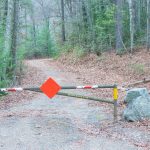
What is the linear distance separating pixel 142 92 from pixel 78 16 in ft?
96.7

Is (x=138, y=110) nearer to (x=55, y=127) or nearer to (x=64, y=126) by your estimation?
(x=64, y=126)

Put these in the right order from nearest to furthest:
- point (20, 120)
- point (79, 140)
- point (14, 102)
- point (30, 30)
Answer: point (79, 140), point (20, 120), point (14, 102), point (30, 30)

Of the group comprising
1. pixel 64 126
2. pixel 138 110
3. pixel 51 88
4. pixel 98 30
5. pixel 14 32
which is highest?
pixel 98 30

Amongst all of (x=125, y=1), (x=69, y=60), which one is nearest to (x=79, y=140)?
(x=69, y=60)

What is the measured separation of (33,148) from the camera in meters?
7.91

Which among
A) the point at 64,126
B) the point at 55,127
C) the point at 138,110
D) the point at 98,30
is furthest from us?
the point at 98,30

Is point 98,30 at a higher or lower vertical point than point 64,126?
higher

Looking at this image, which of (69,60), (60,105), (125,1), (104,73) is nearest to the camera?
(60,105)

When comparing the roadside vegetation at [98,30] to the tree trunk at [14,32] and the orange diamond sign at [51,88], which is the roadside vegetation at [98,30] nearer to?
the tree trunk at [14,32]

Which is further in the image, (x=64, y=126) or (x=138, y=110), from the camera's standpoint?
(x=138, y=110)

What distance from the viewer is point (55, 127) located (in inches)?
387

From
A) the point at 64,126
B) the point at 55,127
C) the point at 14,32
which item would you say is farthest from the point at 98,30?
the point at 55,127

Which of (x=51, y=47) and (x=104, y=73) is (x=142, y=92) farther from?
(x=51, y=47)

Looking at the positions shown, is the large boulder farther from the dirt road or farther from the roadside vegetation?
the roadside vegetation
